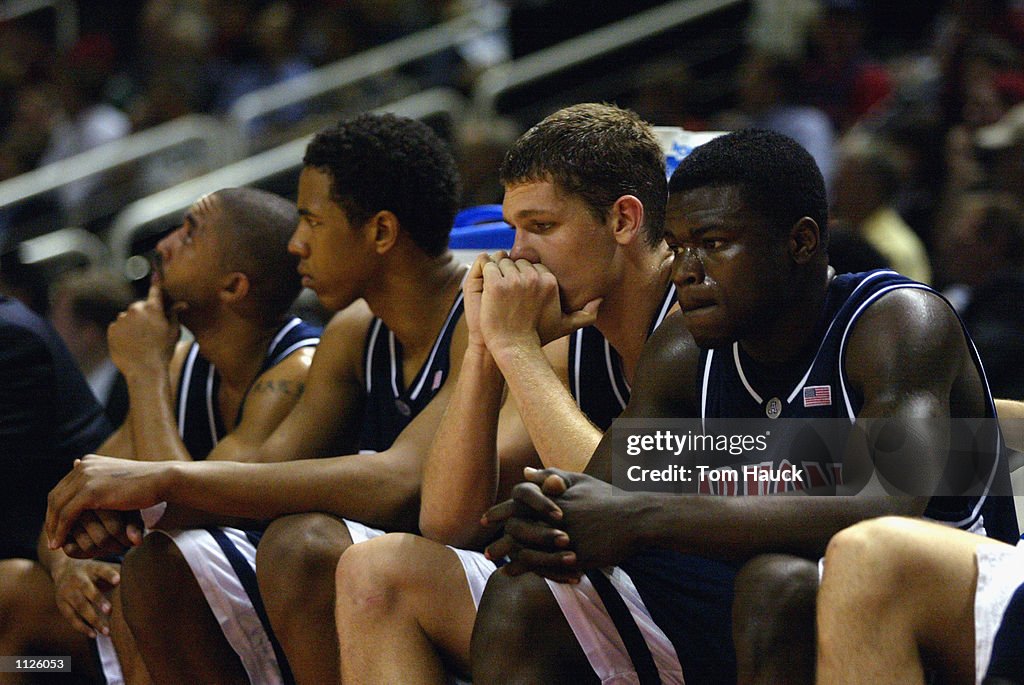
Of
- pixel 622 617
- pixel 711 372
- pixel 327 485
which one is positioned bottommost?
pixel 622 617

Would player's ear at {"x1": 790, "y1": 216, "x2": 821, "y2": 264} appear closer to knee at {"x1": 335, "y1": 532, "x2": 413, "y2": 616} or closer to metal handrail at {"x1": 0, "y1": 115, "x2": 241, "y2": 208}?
knee at {"x1": 335, "y1": 532, "x2": 413, "y2": 616}

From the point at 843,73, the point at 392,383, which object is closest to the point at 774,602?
the point at 392,383

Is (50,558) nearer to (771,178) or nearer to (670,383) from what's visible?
(670,383)

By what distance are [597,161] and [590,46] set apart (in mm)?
4666

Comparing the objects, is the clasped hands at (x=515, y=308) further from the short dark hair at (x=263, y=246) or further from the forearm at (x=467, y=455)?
the short dark hair at (x=263, y=246)

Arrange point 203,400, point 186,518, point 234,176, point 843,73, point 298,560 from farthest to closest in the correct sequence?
point 234,176
point 843,73
point 203,400
point 186,518
point 298,560

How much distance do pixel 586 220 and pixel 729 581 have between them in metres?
0.92

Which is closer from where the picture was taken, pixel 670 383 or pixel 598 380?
pixel 670 383

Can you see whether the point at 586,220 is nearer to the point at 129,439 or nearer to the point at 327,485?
the point at 327,485

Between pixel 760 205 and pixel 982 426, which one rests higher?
pixel 760 205

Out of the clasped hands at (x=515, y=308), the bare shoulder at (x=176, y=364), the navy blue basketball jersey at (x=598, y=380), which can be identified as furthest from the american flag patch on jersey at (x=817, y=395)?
the bare shoulder at (x=176, y=364)

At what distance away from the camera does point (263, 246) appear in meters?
4.26

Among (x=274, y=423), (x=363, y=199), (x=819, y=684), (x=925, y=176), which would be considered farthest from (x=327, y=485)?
(x=925, y=176)

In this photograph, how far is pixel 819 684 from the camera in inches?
89.9
